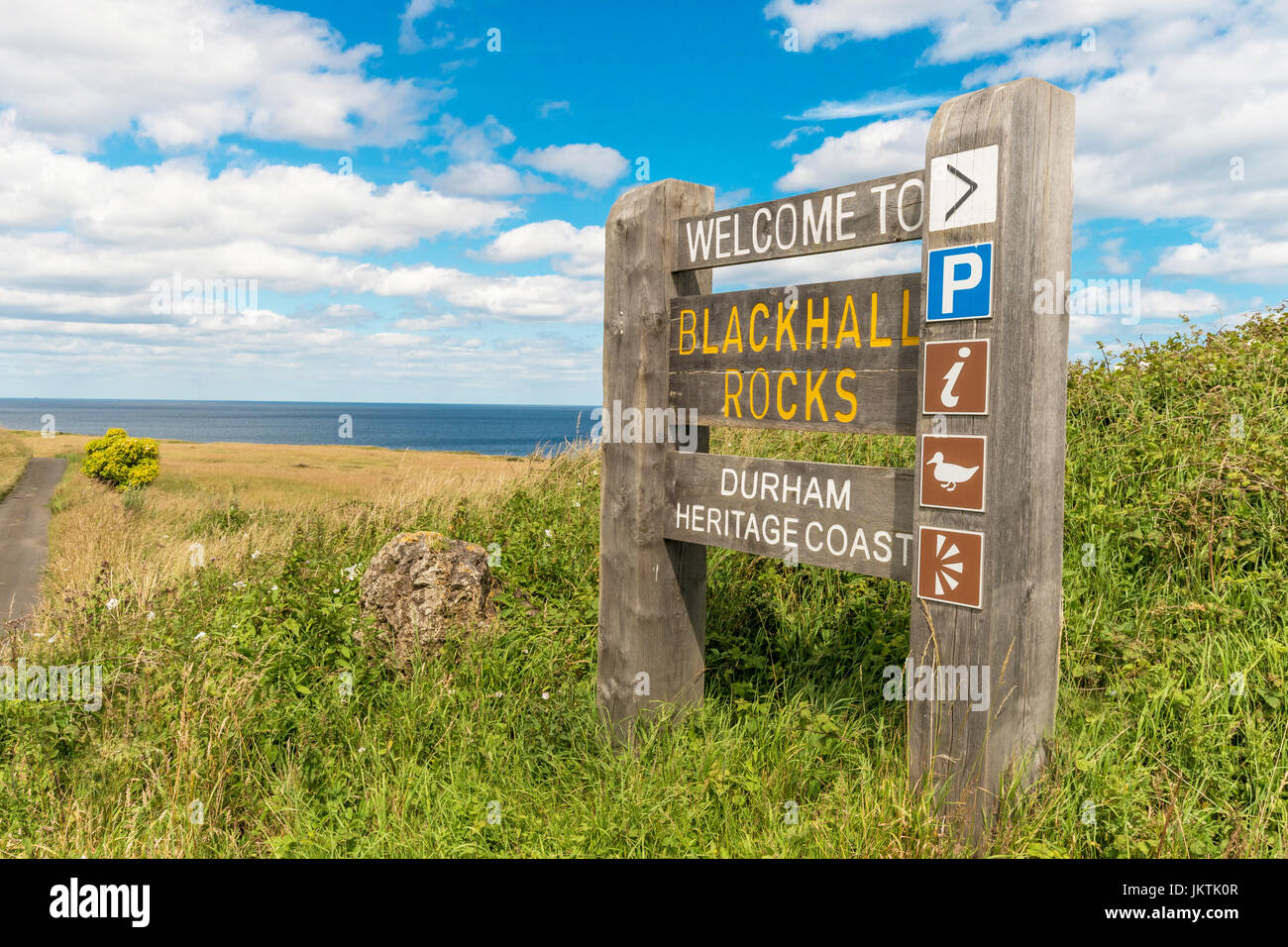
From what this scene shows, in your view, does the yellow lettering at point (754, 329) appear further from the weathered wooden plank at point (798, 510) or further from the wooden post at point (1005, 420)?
the wooden post at point (1005, 420)

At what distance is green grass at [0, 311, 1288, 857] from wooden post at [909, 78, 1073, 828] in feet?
0.69

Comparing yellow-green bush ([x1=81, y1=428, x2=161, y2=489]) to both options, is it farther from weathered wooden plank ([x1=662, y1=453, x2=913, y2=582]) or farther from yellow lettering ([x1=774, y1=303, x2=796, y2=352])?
yellow lettering ([x1=774, y1=303, x2=796, y2=352])

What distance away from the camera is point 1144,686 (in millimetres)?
3234

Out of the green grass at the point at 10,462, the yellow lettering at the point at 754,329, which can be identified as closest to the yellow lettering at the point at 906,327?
the yellow lettering at the point at 754,329

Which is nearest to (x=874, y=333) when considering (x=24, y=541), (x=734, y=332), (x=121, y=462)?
(x=734, y=332)

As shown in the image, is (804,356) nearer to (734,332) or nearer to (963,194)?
(734,332)

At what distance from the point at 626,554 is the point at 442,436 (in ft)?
443

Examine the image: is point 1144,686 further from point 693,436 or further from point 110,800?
point 110,800

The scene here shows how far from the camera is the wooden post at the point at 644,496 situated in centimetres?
380

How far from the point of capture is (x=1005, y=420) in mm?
2547

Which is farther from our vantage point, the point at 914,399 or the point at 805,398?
the point at 805,398

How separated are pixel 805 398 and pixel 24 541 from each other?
15999 mm
